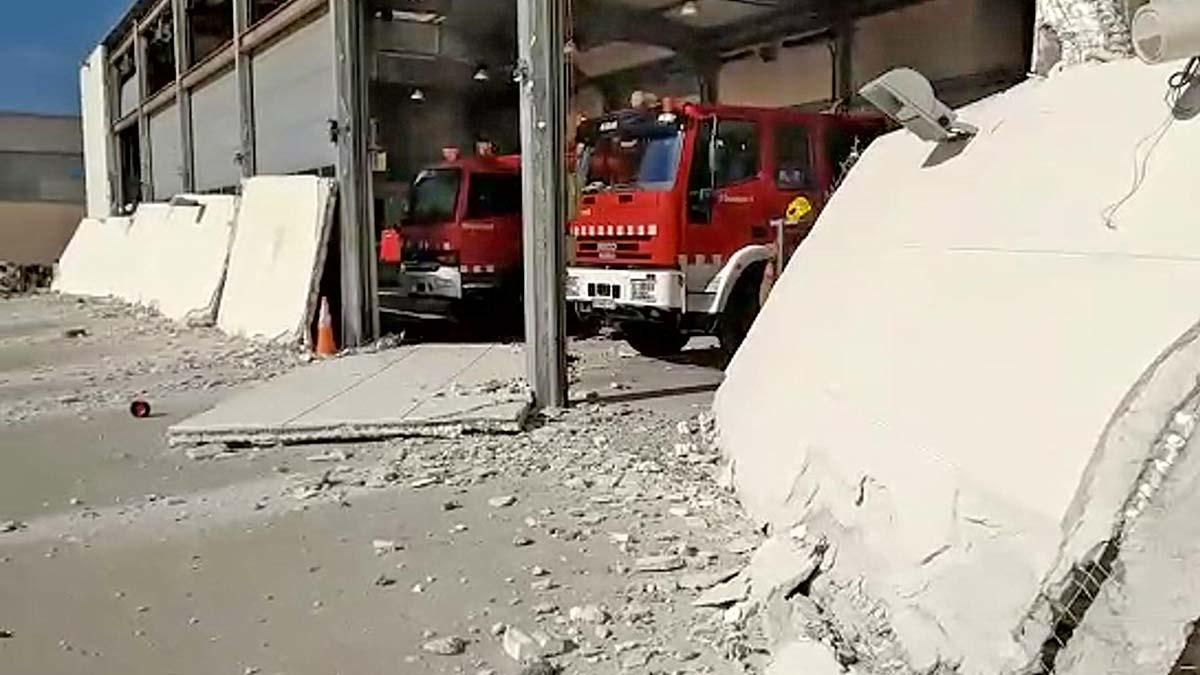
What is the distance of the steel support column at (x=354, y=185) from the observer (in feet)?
38.4

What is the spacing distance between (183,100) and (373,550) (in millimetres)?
18284

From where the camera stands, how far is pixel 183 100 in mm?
20891

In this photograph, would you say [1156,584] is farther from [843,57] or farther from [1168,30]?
[843,57]

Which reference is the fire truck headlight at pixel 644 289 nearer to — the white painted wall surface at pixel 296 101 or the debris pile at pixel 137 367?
the debris pile at pixel 137 367

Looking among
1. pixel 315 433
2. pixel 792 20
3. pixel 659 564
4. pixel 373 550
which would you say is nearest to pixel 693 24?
pixel 792 20

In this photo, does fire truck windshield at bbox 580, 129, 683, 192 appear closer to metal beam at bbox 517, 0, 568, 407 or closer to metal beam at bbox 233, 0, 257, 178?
metal beam at bbox 517, 0, 568, 407

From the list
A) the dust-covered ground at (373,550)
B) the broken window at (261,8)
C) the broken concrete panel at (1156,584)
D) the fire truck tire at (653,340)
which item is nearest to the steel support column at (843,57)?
the fire truck tire at (653,340)

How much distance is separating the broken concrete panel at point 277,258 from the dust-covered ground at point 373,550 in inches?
144

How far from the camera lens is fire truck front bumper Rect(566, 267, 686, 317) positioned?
9977mm

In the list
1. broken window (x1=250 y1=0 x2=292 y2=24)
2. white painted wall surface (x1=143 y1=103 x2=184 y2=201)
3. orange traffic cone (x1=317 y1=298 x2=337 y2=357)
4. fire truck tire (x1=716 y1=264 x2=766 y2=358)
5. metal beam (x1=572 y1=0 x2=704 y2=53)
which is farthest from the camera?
white painted wall surface (x1=143 y1=103 x2=184 y2=201)

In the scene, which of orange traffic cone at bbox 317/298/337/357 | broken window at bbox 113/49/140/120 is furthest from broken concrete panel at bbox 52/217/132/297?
orange traffic cone at bbox 317/298/337/357

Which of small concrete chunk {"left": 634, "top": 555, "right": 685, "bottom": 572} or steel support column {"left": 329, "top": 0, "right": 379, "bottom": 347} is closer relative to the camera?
small concrete chunk {"left": 634, "top": 555, "right": 685, "bottom": 572}

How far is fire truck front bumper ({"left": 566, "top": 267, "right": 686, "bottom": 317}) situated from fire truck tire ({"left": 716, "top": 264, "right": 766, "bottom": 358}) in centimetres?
49

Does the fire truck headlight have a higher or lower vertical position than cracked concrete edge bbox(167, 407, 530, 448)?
higher
